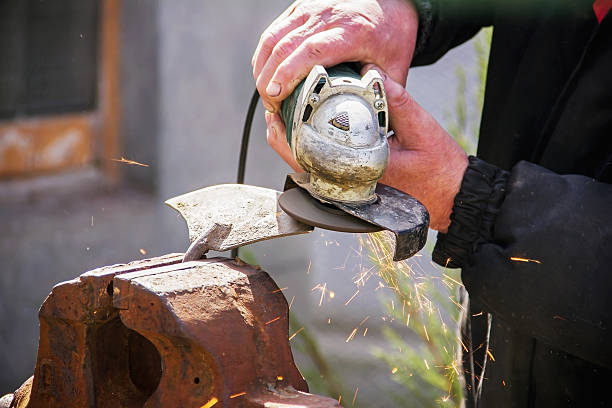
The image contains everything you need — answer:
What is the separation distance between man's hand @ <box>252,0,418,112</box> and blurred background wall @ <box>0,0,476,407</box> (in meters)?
1.67

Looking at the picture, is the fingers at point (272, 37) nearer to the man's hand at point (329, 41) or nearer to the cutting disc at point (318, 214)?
the man's hand at point (329, 41)

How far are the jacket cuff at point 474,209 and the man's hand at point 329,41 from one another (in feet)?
1.04

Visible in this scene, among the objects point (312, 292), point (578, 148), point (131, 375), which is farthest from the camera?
point (312, 292)

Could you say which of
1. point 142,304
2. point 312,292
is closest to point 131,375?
point 142,304

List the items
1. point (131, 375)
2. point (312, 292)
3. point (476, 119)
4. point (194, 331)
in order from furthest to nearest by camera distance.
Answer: point (312, 292) → point (476, 119) → point (131, 375) → point (194, 331)

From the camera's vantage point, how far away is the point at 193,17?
3494mm

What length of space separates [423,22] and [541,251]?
2.32 feet

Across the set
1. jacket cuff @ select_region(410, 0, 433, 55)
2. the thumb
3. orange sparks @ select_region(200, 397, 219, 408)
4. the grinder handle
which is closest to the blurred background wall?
jacket cuff @ select_region(410, 0, 433, 55)

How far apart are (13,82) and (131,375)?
2391mm

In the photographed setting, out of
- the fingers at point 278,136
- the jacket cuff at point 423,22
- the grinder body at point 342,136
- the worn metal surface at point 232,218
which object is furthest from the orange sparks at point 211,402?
the jacket cuff at point 423,22

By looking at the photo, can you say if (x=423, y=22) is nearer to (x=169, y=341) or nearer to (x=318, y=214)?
(x=318, y=214)

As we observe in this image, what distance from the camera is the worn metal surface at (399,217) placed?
50.1 inches

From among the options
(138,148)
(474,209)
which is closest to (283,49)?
(474,209)

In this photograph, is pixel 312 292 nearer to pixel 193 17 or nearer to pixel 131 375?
pixel 193 17
